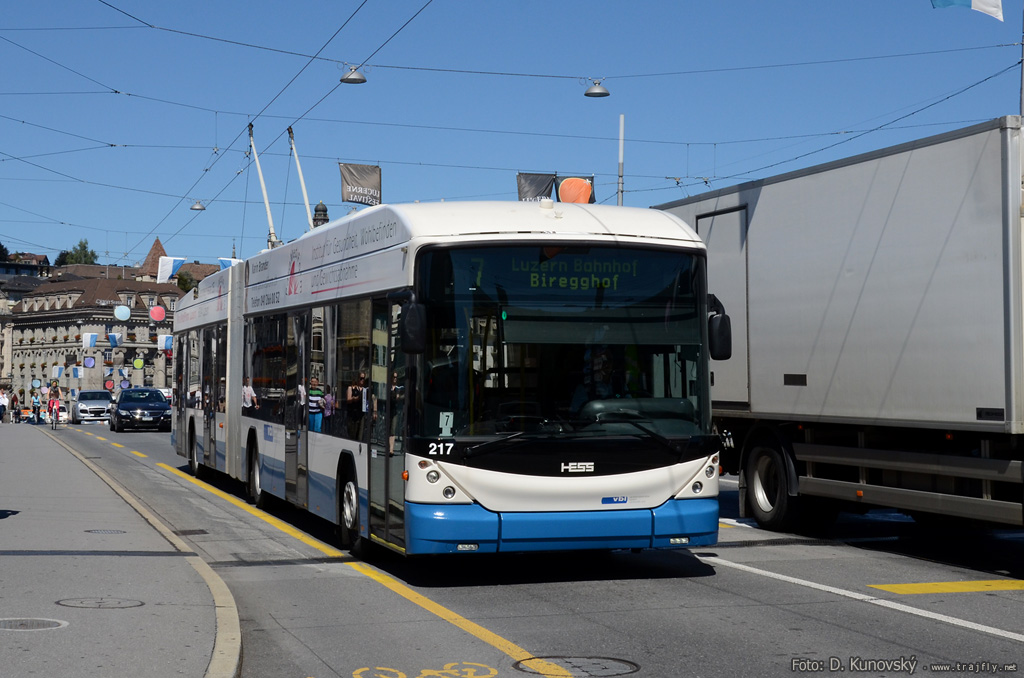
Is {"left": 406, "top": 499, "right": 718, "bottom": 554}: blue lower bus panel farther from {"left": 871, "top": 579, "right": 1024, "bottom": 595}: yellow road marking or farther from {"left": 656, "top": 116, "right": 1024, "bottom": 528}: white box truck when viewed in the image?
{"left": 656, "top": 116, "right": 1024, "bottom": 528}: white box truck

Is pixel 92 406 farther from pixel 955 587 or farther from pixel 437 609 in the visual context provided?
pixel 955 587

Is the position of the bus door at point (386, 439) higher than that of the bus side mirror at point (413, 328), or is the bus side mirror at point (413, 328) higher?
the bus side mirror at point (413, 328)

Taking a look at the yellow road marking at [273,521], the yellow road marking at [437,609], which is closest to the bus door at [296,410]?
the yellow road marking at [273,521]

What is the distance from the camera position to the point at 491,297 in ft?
33.1

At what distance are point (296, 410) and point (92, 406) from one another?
5078 cm

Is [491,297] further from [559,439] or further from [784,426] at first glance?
[784,426]

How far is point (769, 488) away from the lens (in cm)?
1435

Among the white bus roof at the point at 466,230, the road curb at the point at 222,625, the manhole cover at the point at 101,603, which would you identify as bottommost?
the road curb at the point at 222,625

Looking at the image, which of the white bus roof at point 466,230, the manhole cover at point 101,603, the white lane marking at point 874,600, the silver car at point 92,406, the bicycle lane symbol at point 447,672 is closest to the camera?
the bicycle lane symbol at point 447,672

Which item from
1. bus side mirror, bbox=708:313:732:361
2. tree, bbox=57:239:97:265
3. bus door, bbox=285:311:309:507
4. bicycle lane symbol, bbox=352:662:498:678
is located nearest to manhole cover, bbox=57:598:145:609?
bicycle lane symbol, bbox=352:662:498:678

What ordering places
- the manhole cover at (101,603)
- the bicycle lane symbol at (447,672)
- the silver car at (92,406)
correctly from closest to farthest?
1. the bicycle lane symbol at (447,672)
2. the manhole cover at (101,603)
3. the silver car at (92,406)

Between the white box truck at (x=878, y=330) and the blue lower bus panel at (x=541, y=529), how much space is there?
2.44 m

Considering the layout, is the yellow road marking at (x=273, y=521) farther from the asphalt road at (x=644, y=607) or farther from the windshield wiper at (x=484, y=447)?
the windshield wiper at (x=484, y=447)

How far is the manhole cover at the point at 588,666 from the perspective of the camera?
714 centimetres
